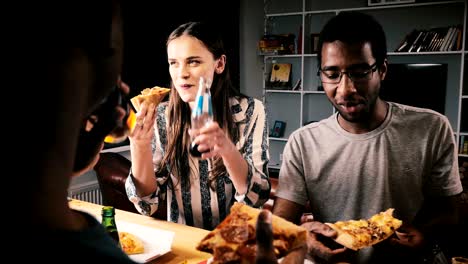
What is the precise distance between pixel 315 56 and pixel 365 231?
14.9 ft

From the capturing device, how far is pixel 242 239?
0.83m

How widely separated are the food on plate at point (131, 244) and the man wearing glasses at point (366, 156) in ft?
1.83

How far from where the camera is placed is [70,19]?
429 millimetres

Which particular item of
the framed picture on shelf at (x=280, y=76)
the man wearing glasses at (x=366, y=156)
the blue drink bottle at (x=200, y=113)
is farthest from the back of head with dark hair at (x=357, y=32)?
the framed picture on shelf at (x=280, y=76)

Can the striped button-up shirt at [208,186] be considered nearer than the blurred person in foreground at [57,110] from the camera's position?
No

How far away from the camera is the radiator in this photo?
386cm

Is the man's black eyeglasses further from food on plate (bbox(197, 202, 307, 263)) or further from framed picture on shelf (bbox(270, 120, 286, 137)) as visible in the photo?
framed picture on shelf (bbox(270, 120, 286, 137))

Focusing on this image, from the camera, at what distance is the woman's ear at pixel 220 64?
73.3 inches

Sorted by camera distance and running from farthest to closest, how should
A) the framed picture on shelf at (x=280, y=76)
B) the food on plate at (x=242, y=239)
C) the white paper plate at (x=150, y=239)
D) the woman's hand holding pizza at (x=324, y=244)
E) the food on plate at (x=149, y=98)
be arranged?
the framed picture on shelf at (x=280, y=76) → the food on plate at (x=149, y=98) → the white paper plate at (x=150, y=239) → the woman's hand holding pizza at (x=324, y=244) → the food on plate at (x=242, y=239)

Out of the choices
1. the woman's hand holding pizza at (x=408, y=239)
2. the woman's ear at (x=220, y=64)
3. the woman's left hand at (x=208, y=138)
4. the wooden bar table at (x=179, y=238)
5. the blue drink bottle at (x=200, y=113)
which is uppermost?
the woman's ear at (x=220, y=64)

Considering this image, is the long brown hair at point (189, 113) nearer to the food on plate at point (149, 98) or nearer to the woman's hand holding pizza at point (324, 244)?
the food on plate at point (149, 98)

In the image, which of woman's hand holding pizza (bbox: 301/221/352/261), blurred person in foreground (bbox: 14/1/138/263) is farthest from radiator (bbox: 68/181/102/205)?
blurred person in foreground (bbox: 14/1/138/263)

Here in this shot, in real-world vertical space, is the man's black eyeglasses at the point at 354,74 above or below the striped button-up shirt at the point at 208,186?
above

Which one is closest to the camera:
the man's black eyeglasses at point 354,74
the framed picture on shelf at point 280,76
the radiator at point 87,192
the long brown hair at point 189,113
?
the man's black eyeglasses at point 354,74
